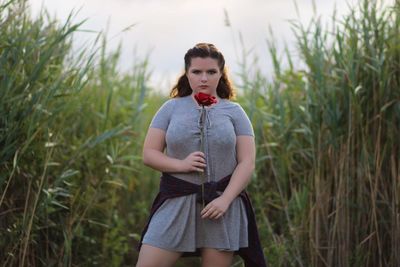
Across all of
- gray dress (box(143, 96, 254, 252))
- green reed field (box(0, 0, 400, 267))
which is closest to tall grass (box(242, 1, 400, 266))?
green reed field (box(0, 0, 400, 267))

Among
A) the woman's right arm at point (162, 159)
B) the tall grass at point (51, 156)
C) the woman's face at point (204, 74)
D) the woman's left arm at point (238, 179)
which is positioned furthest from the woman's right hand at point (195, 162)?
the tall grass at point (51, 156)

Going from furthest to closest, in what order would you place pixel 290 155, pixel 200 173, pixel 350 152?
1. pixel 290 155
2. pixel 350 152
3. pixel 200 173

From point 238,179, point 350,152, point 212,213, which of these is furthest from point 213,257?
point 350,152

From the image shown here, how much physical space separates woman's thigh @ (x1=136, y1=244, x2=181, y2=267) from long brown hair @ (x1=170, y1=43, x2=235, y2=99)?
0.73 m

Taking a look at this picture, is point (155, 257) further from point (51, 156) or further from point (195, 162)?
point (51, 156)

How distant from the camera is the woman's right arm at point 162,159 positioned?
3719mm

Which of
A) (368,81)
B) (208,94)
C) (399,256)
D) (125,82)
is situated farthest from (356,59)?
(125,82)

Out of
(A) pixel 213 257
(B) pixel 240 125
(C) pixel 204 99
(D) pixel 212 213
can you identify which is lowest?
(A) pixel 213 257

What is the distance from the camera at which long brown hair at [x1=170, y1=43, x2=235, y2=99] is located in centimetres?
387

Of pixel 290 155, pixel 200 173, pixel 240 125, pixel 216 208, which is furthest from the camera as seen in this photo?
pixel 290 155

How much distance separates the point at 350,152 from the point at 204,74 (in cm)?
191

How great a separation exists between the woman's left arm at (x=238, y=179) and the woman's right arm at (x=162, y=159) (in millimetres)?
151

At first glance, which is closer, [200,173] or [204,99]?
[204,99]

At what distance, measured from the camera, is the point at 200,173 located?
12.4ft
